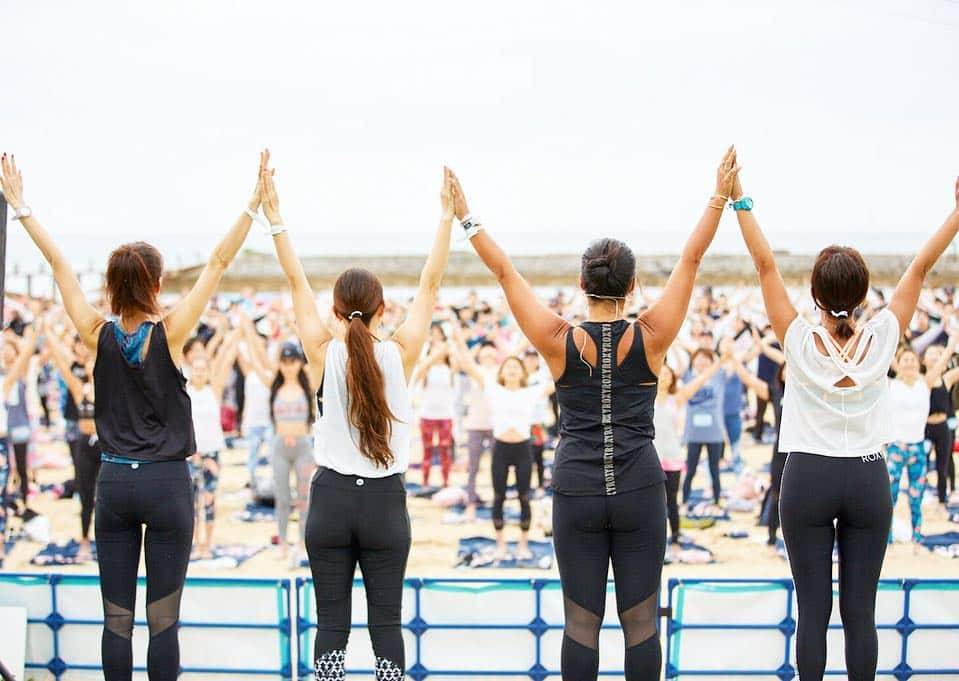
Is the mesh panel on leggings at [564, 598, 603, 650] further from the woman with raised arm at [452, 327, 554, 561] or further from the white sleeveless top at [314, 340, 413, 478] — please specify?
the woman with raised arm at [452, 327, 554, 561]

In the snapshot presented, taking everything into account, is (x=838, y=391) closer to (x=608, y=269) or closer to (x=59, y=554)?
(x=608, y=269)

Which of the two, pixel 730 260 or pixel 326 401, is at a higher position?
pixel 730 260

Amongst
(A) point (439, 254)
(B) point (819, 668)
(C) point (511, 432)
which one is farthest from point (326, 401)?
(C) point (511, 432)

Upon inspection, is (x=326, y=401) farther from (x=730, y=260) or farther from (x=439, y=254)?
Result: (x=730, y=260)

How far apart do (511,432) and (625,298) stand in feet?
12.9

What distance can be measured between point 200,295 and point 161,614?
1.02 metres

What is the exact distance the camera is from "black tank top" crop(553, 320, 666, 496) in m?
2.67

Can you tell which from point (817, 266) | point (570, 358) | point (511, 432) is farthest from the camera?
point (511, 432)

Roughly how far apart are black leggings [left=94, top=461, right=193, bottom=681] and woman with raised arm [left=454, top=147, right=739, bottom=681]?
1203mm

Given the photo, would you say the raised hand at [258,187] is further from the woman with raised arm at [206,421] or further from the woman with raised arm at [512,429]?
the woman with raised arm at [512,429]

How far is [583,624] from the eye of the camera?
2732 mm

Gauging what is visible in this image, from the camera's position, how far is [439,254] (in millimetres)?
3021

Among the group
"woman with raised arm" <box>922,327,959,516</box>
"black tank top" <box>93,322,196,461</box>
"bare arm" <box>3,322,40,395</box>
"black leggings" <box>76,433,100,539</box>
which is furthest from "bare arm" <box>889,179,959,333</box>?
"bare arm" <box>3,322,40,395</box>

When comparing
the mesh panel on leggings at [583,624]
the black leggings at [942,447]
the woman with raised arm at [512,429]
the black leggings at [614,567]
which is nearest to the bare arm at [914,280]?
the black leggings at [614,567]
